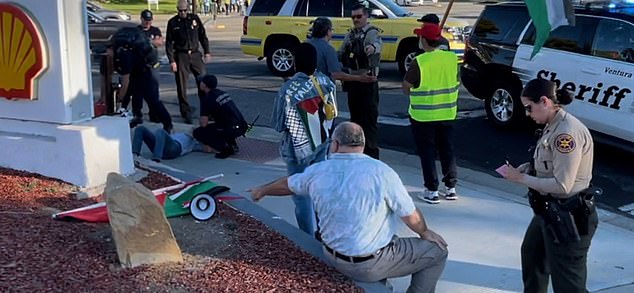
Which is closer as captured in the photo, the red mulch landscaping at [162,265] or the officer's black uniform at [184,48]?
the red mulch landscaping at [162,265]

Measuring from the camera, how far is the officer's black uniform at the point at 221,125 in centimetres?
911

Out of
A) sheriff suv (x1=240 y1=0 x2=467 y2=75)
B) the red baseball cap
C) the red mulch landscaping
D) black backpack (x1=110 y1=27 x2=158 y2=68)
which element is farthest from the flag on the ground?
sheriff suv (x1=240 y1=0 x2=467 y2=75)

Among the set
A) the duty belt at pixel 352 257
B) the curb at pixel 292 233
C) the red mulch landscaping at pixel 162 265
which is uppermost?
the duty belt at pixel 352 257

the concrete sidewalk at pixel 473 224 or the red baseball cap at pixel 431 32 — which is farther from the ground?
the red baseball cap at pixel 431 32

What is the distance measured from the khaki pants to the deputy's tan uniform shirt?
0.71 m

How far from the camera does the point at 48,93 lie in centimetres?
659

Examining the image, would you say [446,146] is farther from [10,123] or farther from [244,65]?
[244,65]

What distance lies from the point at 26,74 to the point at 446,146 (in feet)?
12.5

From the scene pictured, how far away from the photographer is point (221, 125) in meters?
9.11

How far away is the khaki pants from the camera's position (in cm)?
448

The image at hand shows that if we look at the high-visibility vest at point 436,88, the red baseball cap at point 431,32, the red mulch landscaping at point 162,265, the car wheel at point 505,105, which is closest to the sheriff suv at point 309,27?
the car wheel at point 505,105

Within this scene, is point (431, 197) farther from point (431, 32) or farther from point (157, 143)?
point (157, 143)

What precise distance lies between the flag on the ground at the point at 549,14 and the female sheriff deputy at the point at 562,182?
1.65 meters

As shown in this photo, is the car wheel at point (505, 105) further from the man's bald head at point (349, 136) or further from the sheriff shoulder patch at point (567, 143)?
the man's bald head at point (349, 136)
